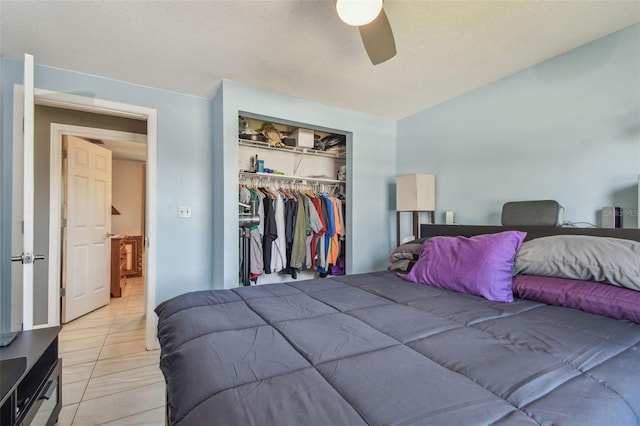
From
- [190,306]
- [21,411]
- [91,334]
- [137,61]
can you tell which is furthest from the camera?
[91,334]

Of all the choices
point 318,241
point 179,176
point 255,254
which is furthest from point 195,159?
point 318,241

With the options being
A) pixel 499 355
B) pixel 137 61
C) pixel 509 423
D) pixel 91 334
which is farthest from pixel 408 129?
pixel 91 334

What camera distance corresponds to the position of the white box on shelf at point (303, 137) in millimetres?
3285

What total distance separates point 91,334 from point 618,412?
3564 millimetres

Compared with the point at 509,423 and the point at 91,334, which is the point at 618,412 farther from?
the point at 91,334

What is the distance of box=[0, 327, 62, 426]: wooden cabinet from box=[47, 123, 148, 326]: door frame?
130 centimetres

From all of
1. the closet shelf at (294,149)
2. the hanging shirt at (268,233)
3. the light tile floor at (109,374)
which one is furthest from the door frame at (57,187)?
the hanging shirt at (268,233)

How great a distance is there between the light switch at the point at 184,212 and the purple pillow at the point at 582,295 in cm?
261

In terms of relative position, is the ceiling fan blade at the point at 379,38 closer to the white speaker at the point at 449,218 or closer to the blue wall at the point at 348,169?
the blue wall at the point at 348,169

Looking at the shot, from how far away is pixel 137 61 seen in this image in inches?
84.1

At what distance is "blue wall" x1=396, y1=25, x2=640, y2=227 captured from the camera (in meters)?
1.77

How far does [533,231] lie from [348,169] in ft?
6.00

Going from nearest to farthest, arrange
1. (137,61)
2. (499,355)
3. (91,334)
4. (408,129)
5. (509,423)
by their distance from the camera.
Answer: (509,423)
(499,355)
(137,61)
(91,334)
(408,129)

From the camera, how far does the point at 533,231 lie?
192cm
